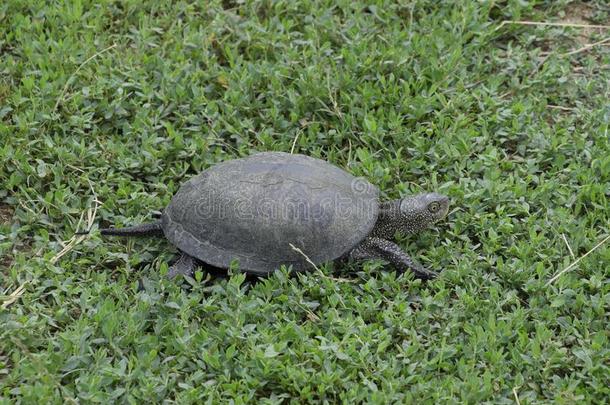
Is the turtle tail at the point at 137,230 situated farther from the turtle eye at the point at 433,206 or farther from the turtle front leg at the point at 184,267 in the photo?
the turtle eye at the point at 433,206

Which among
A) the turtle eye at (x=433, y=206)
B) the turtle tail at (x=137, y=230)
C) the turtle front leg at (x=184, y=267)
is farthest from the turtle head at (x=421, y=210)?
the turtle tail at (x=137, y=230)

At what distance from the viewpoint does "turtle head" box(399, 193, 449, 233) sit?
4836 millimetres

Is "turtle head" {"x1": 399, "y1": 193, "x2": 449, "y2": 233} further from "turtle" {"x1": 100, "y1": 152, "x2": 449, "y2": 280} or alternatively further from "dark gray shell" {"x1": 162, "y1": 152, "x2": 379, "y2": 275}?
"dark gray shell" {"x1": 162, "y1": 152, "x2": 379, "y2": 275}

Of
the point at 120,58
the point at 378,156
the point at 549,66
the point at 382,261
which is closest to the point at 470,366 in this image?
the point at 382,261

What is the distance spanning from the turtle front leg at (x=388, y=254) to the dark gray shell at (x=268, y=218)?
0.45 feet

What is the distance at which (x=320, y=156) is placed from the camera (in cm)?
549

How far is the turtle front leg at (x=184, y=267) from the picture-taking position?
4.64 m

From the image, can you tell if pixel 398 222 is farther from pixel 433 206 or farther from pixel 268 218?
pixel 268 218

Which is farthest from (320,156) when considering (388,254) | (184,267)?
(184,267)

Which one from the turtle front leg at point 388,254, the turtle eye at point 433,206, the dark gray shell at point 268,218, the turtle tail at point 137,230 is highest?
the dark gray shell at point 268,218

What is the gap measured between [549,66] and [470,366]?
263 centimetres

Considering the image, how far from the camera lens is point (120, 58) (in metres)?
6.02

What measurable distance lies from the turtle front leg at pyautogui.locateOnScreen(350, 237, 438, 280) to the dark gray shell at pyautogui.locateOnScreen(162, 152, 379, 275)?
14 cm

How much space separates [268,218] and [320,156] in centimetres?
104
